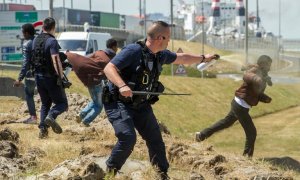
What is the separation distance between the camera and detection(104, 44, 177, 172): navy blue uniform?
20.5ft

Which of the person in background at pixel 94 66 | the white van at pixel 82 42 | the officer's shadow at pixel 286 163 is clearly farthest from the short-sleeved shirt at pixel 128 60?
the white van at pixel 82 42

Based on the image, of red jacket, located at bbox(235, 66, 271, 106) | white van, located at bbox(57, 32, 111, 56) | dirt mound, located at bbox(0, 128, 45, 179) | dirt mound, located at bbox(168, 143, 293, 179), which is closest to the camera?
dirt mound, located at bbox(0, 128, 45, 179)

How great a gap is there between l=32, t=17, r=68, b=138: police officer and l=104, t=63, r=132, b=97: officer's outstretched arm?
11.1 feet

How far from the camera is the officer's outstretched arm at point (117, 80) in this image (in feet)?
19.8

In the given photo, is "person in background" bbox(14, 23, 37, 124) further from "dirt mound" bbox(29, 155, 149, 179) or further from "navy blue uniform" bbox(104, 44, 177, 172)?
"navy blue uniform" bbox(104, 44, 177, 172)

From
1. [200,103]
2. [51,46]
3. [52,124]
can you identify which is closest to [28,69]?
[51,46]

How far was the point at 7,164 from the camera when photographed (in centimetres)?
705

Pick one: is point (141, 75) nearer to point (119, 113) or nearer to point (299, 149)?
point (119, 113)

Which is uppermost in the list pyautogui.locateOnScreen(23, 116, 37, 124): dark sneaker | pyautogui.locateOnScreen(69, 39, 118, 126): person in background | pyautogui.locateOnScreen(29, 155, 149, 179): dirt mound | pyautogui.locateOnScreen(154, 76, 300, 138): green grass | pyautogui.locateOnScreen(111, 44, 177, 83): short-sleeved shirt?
pyautogui.locateOnScreen(111, 44, 177, 83): short-sleeved shirt

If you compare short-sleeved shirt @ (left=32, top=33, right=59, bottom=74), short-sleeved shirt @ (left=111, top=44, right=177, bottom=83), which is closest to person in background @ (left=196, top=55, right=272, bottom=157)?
short-sleeved shirt @ (left=32, top=33, right=59, bottom=74)

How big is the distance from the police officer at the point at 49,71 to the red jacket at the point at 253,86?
Result: 2.81 metres

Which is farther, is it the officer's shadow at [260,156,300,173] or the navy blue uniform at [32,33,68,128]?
the officer's shadow at [260,156,300,173]

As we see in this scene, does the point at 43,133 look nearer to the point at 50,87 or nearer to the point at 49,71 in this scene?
the point at 50,87

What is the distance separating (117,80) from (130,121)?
0.52 meters
